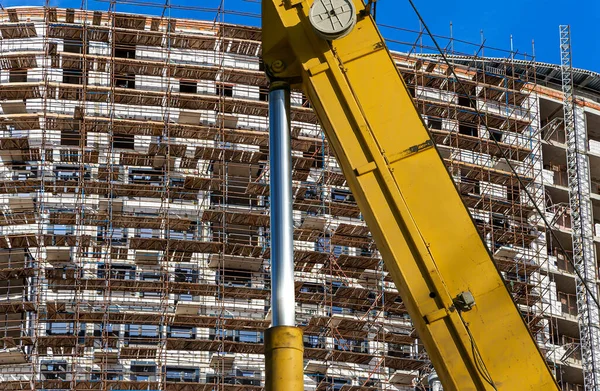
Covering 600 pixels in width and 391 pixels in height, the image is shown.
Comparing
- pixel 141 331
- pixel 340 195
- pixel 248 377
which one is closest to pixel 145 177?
pixel 141 331

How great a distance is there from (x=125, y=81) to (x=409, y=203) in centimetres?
3090

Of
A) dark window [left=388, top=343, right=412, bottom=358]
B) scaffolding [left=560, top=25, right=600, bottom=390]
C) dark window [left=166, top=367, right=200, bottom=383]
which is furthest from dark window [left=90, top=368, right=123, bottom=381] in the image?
scaffolding [left=560, top=25, right=600, bottom=390]

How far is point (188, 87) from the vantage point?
43.7 meters

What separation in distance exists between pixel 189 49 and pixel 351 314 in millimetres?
11680

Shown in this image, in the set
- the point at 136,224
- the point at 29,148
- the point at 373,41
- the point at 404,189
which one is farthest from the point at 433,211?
the point at 29,148

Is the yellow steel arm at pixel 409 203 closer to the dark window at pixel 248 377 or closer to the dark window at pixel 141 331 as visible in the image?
the dark window at pixel 248 377

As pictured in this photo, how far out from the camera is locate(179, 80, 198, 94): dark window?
142ft

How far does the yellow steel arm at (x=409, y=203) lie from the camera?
41.7ft

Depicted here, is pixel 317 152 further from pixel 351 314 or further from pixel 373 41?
pixel 373 41

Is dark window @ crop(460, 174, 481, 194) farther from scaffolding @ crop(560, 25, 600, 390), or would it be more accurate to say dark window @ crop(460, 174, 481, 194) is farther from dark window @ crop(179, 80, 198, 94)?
dark window @ crop(179, 80, 198, 94)

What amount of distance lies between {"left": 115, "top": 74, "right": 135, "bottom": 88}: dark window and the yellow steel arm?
28531 mm

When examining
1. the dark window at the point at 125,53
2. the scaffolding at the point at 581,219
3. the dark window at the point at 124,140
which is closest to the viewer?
the dark window at the point at 124,140

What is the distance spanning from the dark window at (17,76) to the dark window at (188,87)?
5.71 m

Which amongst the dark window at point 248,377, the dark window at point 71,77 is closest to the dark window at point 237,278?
the dark window at point 248,377
